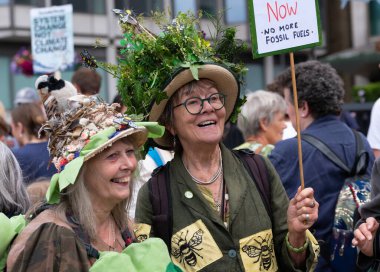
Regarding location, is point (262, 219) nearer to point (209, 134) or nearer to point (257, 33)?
point (209, 134)

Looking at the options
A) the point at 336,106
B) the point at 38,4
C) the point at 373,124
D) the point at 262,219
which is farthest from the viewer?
the point at 38,4

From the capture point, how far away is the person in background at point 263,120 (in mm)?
6125

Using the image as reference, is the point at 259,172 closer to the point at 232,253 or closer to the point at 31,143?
the point at 232,253

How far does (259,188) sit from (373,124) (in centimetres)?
199

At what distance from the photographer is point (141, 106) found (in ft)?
11.4

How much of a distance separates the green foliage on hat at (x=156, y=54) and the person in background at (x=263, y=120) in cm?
260

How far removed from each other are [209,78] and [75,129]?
0.91 m

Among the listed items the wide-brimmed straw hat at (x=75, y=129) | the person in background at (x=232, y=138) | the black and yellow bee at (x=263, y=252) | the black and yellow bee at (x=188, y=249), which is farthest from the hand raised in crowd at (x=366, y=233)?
the person in background at (x=232, y=138)

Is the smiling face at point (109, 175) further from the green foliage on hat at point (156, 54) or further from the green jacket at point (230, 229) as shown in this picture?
the green foliage on hat at point (156, 54)

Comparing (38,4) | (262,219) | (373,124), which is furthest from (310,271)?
(38,4)

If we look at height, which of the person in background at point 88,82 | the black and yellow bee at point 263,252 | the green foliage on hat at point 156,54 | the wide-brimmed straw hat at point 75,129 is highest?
the person in background at point 88,82

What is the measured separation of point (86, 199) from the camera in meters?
2.83

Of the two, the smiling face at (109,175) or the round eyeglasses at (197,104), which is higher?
the round eyeglasses at (197,104)

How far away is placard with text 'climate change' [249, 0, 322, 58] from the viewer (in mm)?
3471
